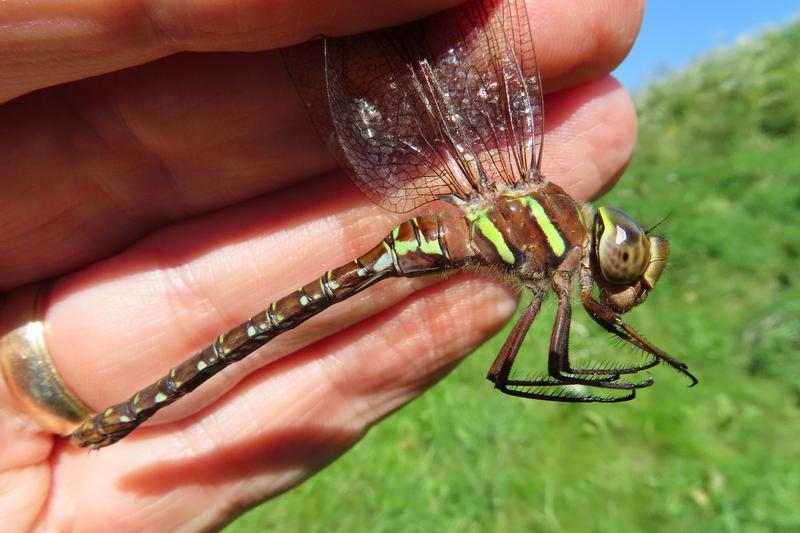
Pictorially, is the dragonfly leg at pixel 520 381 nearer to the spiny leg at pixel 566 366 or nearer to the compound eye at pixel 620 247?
the spiny leg at pixel 566 366

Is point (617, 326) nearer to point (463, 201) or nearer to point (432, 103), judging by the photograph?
point (463, 201)

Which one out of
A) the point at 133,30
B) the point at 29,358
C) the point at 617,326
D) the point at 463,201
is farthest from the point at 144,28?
the point at 617,326

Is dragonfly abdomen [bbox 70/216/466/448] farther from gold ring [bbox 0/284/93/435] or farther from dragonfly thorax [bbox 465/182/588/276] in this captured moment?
gold ring [bbox 0/284/93/435]

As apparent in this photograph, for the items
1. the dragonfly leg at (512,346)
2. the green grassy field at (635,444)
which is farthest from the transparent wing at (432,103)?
the green grassy field at (635,444)

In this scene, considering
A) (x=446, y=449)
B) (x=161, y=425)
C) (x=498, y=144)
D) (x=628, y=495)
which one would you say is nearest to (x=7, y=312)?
(x=161, y=425)

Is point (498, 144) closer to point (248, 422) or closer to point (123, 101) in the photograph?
point (123, 101)

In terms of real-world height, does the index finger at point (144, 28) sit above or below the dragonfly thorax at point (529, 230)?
above
